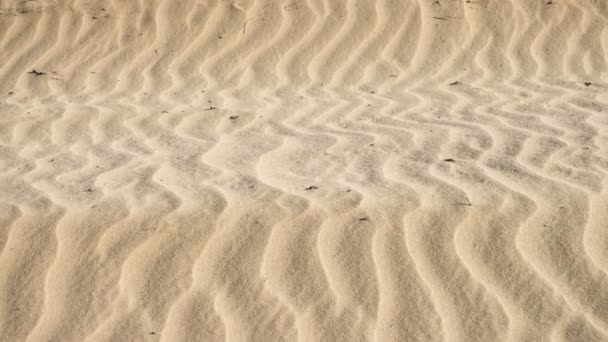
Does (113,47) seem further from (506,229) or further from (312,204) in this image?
(506,229)

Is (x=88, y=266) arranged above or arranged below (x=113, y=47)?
above

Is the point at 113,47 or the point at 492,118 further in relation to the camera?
the point at 113,47

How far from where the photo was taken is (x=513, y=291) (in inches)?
111

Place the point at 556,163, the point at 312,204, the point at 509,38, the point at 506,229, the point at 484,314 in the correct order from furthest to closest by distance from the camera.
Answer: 1. the point at 509,38
2. the point at 556,163
3. the point at 312,204
4. the point at 506,229
5. the point at 484,314

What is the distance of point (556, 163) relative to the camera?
3.75 metres

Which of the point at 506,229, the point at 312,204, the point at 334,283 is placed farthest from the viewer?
the point at 312,204

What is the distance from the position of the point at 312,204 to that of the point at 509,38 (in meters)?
3.44

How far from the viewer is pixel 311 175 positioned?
3799mm

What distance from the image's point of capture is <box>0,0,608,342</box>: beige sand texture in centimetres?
281

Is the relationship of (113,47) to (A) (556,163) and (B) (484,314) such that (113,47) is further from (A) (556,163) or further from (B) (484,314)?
(B) (484,314)

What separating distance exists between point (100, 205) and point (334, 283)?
46.4 inches

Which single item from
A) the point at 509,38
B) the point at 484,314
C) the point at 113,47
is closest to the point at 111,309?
the point at 484,314

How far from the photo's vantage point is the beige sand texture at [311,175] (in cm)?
281

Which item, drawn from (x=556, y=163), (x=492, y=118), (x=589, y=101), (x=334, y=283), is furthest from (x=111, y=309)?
(x=589, y=101)
